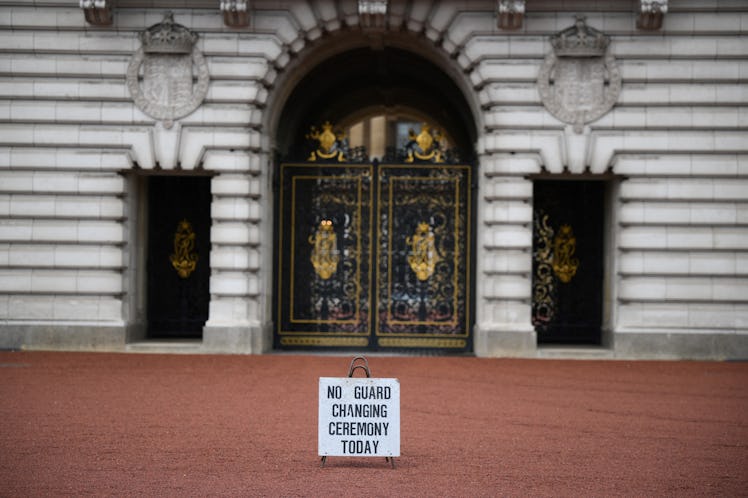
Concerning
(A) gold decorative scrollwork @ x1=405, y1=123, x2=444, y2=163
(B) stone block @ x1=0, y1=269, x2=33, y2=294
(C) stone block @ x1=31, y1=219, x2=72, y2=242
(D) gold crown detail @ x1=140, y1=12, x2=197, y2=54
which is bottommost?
(B) stone block @ x1=0, y1=269, x2=33, y2=294

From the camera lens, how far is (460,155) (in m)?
20.9

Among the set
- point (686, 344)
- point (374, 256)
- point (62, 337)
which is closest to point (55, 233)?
point (62, 337)

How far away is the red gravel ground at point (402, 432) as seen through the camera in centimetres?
799

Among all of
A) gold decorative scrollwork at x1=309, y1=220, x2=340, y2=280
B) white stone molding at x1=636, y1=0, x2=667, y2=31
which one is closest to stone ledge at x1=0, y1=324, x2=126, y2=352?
gold decorative scrollwork at x1=309, y1=220, x2=340, y2=280

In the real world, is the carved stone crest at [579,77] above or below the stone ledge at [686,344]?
above

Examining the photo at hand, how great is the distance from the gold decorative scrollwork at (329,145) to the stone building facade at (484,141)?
6.11 feet

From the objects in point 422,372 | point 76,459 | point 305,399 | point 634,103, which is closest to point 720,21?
point 634,103

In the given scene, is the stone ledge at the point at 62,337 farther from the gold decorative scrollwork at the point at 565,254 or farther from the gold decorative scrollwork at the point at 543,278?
the gold decorative scrollwork at the point at 565,254

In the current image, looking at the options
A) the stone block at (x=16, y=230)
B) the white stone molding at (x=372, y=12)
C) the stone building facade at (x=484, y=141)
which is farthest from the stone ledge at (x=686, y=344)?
the stone block at (x=16, y=230)

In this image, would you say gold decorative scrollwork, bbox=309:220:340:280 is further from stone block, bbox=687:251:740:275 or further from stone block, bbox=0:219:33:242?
stone block, bbox=687:251:740:275

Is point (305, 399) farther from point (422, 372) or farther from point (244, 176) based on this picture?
point (244, 176)

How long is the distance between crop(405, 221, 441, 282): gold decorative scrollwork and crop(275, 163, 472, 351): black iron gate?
0.07 feet

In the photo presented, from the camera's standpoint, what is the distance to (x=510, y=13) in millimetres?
18500

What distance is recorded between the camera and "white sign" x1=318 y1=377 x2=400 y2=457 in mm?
8352
